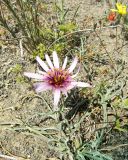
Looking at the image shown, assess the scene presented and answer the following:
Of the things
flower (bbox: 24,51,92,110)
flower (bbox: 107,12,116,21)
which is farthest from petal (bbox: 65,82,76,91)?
flower (bbox: 107,12,116,21)

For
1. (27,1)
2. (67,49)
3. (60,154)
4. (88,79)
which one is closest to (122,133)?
(60,154)

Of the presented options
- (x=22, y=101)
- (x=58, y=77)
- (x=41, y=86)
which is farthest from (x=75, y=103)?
(x=41, y=86)

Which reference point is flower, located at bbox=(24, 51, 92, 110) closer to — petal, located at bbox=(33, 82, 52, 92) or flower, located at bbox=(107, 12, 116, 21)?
petal, located at bbox=(33, 82, 52, 92)

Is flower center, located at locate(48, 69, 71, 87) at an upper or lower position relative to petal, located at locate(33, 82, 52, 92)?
upper

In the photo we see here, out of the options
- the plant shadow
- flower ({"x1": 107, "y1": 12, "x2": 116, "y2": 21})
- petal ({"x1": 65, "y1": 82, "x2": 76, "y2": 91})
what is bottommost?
Result: the plant shadow

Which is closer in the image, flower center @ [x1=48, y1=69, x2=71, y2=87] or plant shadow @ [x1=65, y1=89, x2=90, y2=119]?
flower center @ [x1=48, y1=69, x2=71, y2=87]

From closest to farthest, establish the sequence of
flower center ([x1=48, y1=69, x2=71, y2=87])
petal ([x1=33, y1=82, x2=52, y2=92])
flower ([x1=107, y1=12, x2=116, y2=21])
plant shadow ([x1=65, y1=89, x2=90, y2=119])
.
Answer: petal ([x1=33, y1=82, x2=52, y2=92]) < flower center ([x1=48, y1=69, x2=71, y2=87]) < plant shadow ([x1=65, y1=89, x2=90, y2=119]) < flower ([x1=107, y1=12, x2=116, y2=21])

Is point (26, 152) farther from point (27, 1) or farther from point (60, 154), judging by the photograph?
point (27, 1)

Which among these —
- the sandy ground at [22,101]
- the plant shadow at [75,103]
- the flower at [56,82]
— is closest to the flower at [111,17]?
the sandy ground at [22,101]

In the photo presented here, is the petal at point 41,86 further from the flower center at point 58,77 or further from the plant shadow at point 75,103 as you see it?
the plant shadow at point 75,103
